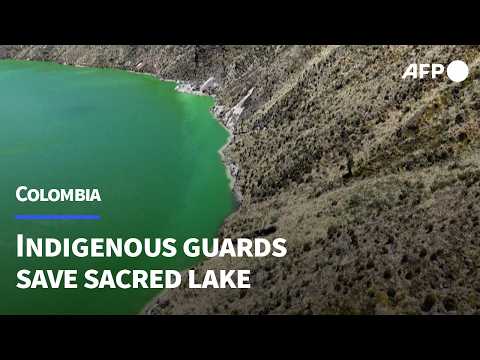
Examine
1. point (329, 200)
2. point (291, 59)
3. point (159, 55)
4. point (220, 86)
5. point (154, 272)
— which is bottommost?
point (154, 272)

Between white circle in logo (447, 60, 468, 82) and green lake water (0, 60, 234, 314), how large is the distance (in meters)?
15.5

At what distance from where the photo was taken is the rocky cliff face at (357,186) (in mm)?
18328

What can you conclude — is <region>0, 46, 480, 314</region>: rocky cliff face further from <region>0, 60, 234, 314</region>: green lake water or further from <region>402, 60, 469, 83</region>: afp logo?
<region>0, 60, 234, 314</region>: green lake water

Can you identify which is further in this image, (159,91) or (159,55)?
(159,55)

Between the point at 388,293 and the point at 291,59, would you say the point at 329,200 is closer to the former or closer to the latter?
the point at 388,293

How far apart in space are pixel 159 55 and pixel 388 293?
78525mm

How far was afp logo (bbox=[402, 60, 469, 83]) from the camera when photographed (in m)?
31.7

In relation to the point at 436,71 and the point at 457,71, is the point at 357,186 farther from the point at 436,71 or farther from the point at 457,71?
the point at 436,71

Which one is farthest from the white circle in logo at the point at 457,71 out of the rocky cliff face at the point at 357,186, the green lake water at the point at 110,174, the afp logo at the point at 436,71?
the green lake water at the point at 110,174

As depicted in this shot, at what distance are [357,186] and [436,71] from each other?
11.4m

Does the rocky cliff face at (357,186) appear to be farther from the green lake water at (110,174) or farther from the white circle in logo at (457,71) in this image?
the green lake water at (110,174)

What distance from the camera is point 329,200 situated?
27.7 meters

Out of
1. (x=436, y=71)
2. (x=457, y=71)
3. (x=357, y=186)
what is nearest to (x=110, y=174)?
(x=357, y=186)
